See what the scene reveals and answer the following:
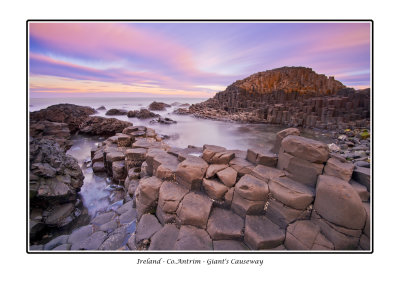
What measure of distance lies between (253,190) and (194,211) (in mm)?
908

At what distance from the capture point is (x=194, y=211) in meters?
2.26

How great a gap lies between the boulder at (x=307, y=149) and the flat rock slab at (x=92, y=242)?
11.5 feet

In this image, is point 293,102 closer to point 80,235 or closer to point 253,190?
point 253,190

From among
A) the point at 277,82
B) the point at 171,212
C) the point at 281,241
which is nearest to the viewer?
the point at 281,241

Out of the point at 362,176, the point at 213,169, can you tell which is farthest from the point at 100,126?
the point at 362,176

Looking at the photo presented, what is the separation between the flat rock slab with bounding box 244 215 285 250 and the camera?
1.94 m

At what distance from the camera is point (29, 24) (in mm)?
2039

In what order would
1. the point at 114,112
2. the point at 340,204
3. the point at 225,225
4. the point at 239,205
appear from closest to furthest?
the point at 340,204, the point at 225,225, the point at 239,205, the point at 114,112

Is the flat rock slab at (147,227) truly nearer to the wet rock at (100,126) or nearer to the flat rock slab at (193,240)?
the flat rock slab at (193,240)

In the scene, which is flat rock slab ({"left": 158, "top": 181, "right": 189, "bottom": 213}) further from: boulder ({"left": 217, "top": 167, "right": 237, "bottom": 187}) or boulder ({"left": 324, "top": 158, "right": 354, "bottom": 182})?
boulder ({"left": 324, "top": 158, "right": 354, "bottom": 182})

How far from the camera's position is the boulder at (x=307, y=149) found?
204 cm

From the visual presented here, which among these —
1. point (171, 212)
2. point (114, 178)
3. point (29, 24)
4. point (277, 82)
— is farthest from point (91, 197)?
point (277, 82)

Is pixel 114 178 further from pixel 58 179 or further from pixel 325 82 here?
pixel 325 82

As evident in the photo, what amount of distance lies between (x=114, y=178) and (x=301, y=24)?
6.11 metres
